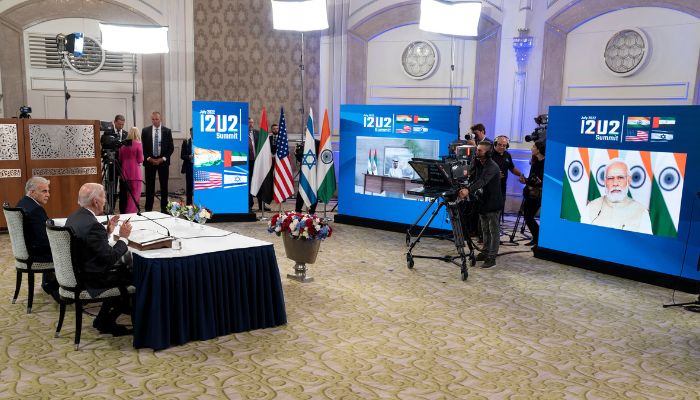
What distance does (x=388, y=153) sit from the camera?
9.03 m

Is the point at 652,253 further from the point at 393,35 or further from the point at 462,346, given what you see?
the point at 393,35

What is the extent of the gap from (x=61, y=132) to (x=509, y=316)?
256 inches

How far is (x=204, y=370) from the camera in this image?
13.2 ft

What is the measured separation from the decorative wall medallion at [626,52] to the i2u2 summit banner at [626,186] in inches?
108

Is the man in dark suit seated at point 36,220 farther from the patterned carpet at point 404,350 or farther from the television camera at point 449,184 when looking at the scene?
the television camera at point 449,184

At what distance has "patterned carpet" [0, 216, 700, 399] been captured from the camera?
3.80 meters

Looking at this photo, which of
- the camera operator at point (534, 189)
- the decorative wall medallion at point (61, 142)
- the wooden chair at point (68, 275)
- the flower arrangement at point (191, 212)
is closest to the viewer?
the wooden chair at point (68, 275)

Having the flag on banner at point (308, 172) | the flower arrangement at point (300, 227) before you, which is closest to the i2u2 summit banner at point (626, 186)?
the flower arrangement at point (300, 227)

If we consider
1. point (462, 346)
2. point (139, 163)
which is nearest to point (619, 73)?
point (462, 346)

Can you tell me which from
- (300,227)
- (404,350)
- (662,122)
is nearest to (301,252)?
(300,227)

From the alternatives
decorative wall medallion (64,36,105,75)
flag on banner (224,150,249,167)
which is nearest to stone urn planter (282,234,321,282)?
flag on banner (224,150,249,167)

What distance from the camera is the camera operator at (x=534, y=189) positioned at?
789 cm

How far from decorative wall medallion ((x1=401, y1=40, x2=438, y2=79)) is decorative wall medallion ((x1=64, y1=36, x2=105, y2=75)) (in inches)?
225

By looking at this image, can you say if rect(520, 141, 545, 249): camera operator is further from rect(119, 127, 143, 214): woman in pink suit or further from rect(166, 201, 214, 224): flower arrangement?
rect(119, 127, 143, 214): woman in pink suit
